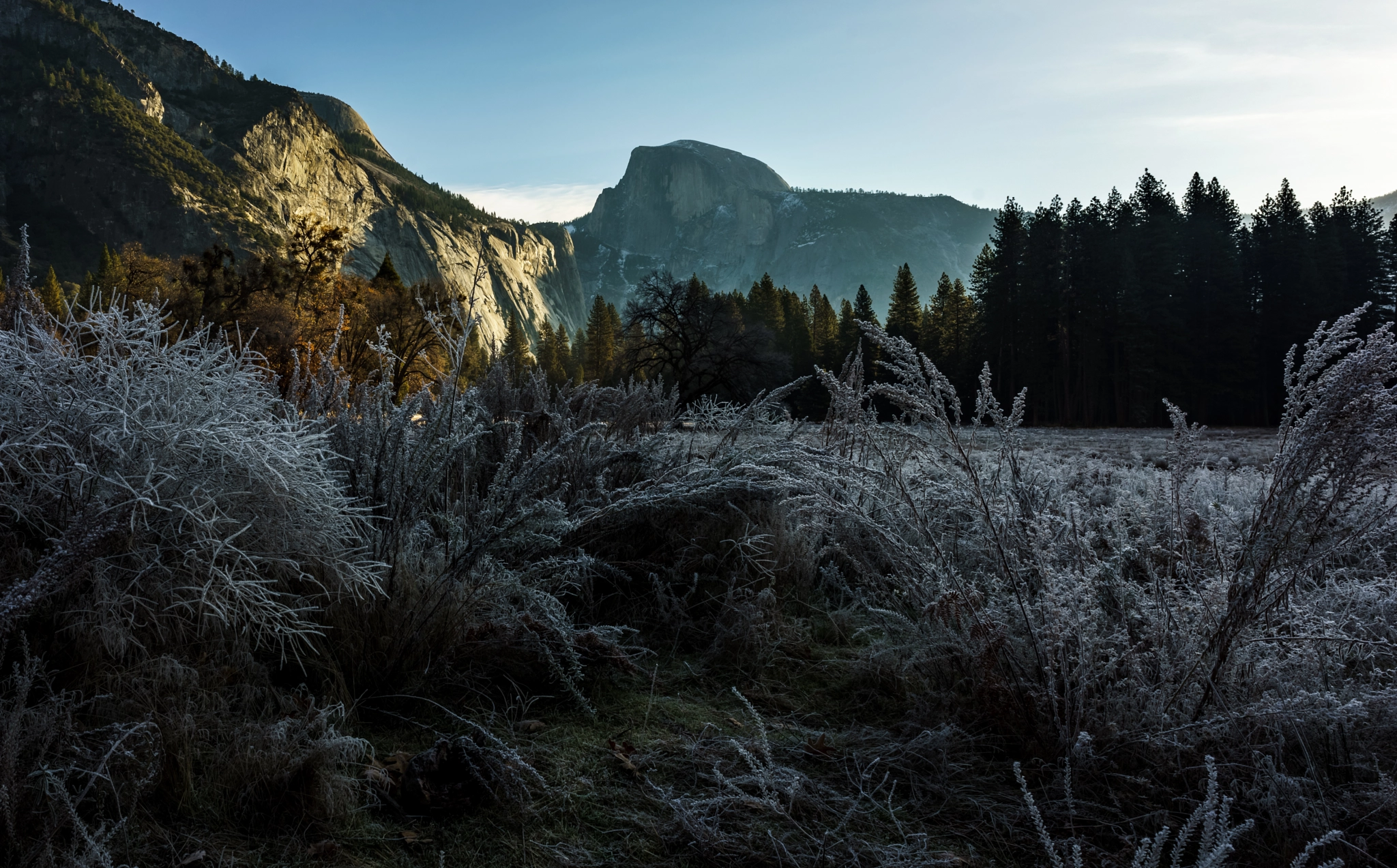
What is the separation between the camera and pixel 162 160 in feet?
343

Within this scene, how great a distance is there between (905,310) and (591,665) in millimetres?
54153

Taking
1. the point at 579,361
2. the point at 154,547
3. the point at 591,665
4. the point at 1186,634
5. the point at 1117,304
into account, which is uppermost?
the point at 1117,304

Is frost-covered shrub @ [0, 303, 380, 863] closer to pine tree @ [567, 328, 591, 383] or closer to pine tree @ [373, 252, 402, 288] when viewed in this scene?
pine tree @ [373, 252, 402, 288]

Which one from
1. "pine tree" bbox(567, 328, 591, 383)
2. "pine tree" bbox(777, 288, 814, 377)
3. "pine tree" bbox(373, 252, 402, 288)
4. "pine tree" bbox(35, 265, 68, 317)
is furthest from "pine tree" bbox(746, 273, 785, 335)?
"pine tree" bbox(35, 265, 68, 317)

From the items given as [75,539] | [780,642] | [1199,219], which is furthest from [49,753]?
[1199,219]

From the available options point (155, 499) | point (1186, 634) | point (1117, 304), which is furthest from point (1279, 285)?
point (155, 499)

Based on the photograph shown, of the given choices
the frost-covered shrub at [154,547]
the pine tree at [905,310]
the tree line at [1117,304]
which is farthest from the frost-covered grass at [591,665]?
the pine tree at [905,310]

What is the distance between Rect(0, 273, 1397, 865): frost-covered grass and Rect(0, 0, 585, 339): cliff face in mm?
79268

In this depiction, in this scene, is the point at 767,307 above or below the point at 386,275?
above

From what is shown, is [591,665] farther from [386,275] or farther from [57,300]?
[386,275]

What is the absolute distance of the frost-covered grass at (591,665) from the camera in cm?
155

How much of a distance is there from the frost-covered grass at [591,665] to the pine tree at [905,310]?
50.4 m

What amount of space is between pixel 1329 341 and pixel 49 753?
3402 millimetres

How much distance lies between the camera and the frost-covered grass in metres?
1.55
